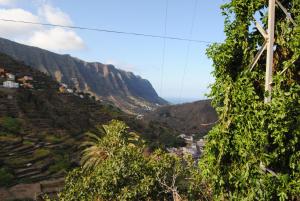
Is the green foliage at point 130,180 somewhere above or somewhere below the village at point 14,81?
below


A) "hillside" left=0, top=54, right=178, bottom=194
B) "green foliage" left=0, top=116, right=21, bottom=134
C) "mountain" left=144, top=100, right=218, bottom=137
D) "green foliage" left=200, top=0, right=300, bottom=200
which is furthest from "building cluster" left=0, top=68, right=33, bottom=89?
"green foliage" left=200, top=0, right=300, bottom=200

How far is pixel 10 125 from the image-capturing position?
76000 millimetres

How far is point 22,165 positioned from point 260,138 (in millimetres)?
61978

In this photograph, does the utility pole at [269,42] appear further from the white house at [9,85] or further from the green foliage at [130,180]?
the white house at [9,85]

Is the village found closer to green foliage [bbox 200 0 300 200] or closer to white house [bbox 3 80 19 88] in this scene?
white house [bbox 3 80 19 88]

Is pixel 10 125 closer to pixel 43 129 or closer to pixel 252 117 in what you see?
pixel 43 129

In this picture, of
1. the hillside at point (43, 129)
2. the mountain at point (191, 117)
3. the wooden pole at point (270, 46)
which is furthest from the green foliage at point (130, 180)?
the mountain at point (191, 117)

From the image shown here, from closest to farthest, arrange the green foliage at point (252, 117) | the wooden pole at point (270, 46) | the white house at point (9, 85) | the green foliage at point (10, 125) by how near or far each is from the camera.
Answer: the green foliage at point (252, 117)
the wooden pole at point (270, 46)
the green foliage at point (10, 125)
the white house at point (9, 85)

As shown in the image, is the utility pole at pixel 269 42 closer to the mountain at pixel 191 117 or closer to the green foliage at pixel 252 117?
the green foliage at pixel 252 117

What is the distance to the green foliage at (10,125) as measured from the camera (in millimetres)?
74856

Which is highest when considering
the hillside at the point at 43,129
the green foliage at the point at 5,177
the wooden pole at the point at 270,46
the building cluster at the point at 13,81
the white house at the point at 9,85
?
the building cluster at the point at 13,81

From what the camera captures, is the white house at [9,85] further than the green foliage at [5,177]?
Yes

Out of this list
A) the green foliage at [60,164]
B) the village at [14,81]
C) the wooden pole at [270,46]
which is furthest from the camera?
the village at [14,81]

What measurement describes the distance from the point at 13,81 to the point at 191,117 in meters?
91.2
